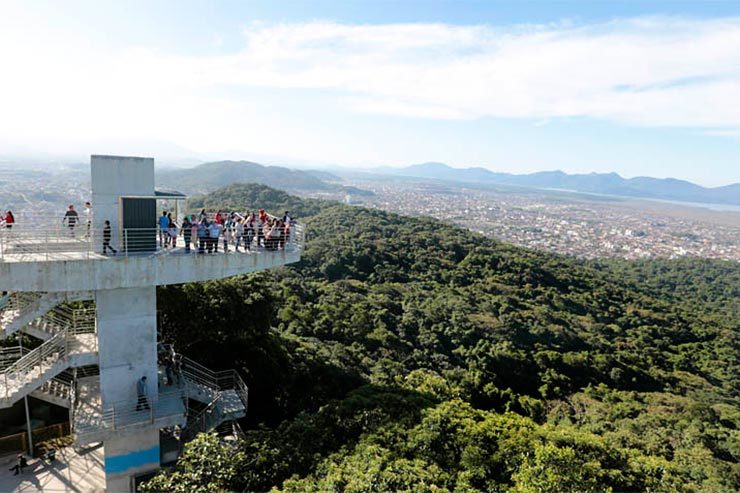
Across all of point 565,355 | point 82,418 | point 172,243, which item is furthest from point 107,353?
point 565,355

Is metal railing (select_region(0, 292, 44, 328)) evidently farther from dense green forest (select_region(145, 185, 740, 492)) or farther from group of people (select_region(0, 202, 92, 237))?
dense green forest (select_region(145, 185, 740, 492))

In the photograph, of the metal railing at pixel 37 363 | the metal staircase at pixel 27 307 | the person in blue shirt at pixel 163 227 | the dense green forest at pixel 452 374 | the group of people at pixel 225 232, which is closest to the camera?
the dense green forest at pixel 452 374

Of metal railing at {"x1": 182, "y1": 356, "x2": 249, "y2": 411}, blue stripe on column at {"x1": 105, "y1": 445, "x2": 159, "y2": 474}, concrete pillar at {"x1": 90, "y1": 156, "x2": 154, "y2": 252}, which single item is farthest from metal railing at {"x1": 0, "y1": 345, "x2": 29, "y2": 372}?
→ concrete pillar at {"x1": 90, "y1": 156, "x2": 154, "y2": 252}

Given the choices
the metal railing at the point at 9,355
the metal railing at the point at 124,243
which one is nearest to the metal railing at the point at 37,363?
the metal railing at the point at 9,355

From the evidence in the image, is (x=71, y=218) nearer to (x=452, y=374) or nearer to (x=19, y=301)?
(x=19, y=301)

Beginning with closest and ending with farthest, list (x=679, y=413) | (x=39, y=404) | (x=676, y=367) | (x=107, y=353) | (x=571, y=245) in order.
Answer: (x=107, y=353)
(x=39, y=404)
(x=679, y=413)
(x=676, y=367)
(x=571, y=245)

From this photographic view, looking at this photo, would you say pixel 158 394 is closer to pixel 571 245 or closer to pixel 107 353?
pixel 107 353

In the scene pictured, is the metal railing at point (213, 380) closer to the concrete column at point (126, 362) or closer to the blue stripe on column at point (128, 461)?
the concrete column at point (126, 362)
